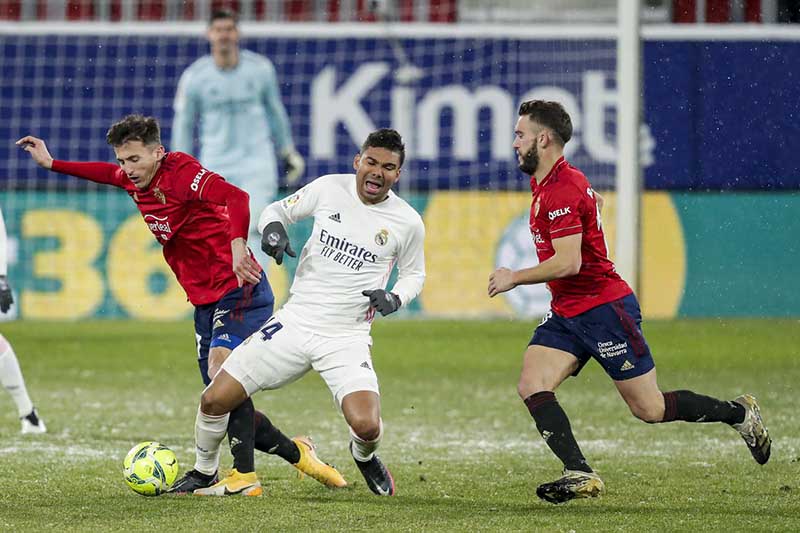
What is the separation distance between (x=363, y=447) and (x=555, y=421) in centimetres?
89

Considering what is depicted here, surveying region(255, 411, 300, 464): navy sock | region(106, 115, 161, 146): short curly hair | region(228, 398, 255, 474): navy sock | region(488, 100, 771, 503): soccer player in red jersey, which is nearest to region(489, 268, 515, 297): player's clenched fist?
region(488, 100, 771, 503): soccer player in red jersey

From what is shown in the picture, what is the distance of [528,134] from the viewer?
6.71 m

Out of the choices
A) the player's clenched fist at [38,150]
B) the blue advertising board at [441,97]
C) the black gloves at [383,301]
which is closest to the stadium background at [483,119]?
the blue advertising board at [441,97]

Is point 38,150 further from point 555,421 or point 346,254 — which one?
point 555,421

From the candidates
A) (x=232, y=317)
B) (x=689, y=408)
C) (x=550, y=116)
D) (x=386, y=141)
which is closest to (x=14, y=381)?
(x=232, y=317)

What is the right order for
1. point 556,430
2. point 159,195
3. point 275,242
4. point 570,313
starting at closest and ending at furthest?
point 275,242 → point 556,430 → point 570,313 → point 159,195

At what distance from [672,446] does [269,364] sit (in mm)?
3098

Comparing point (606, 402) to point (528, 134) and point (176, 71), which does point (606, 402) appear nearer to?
point (528, 134)

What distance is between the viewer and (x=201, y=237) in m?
7.07

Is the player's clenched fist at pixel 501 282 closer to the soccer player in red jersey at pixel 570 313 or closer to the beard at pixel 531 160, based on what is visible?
the soccer player in red jersey at pixel 570 313

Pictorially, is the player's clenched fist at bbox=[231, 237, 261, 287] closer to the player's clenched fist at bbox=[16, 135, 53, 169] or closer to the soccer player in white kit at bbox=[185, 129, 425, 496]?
the soccer player in white kit at bbox=[185, 129, 425, 496]

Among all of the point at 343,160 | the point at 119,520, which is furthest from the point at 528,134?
the point at 343,160

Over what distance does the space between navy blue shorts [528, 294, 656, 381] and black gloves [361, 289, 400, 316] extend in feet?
2.91

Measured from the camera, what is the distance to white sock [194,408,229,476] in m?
6.55
